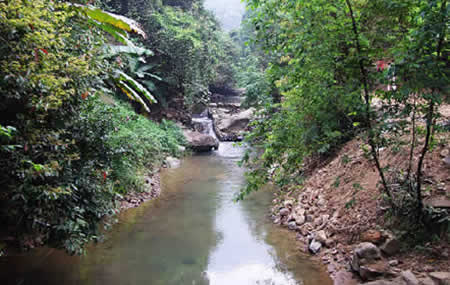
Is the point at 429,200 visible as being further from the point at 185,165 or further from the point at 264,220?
the point at 185,165

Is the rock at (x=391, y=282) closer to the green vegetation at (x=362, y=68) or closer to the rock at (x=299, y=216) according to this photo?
the green vegetation at (x=362, y=68)

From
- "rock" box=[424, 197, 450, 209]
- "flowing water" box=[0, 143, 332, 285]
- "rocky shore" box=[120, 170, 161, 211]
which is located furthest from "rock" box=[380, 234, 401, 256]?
A: "rocky shore" box=[120, 170, 161, 211]

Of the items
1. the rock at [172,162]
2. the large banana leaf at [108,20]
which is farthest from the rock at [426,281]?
the rock at [172,162]

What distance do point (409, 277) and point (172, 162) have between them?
9902 mm

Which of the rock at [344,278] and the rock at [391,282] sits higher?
the rock at [391,282]

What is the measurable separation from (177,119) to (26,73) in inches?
564

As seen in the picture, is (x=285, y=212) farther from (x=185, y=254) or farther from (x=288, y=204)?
(x=185, y=254)

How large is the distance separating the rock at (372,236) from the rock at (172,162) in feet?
28.0

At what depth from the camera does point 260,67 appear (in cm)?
2211

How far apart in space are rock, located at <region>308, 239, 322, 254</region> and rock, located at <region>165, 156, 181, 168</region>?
25.0 ft

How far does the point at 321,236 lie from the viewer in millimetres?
5551

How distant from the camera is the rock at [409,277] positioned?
3559mm

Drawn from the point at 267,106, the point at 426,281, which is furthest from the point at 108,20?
the point at 426,281

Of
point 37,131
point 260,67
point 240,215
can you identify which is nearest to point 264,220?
point 240,215
